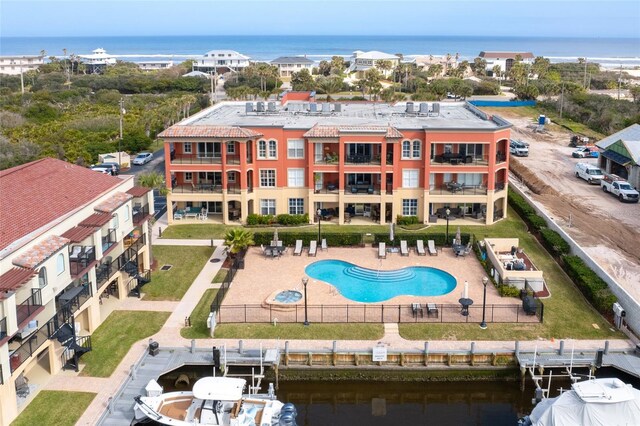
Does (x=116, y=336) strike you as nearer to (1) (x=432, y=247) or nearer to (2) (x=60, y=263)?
(2) (x=60, y=263)

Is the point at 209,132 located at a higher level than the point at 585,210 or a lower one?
higher

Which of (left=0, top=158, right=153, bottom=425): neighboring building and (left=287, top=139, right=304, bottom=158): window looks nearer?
(left=0, top=158, right=153, bottom=425): neighboring building

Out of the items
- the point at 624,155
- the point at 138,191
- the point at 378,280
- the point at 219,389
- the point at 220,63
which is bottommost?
the point at 378,280

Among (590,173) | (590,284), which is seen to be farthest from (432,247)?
(590,173)

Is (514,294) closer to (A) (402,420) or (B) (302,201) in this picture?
(A) (402,420)

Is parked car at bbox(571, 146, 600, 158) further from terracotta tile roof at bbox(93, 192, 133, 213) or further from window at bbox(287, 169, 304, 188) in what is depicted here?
terracotta tile roof at bbox(93, 192, 133, 213)

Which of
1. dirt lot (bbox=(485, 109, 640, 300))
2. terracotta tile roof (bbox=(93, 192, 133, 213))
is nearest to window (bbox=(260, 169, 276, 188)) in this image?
terracotta tile roof (bbox=(93, 192, 133, 213))
